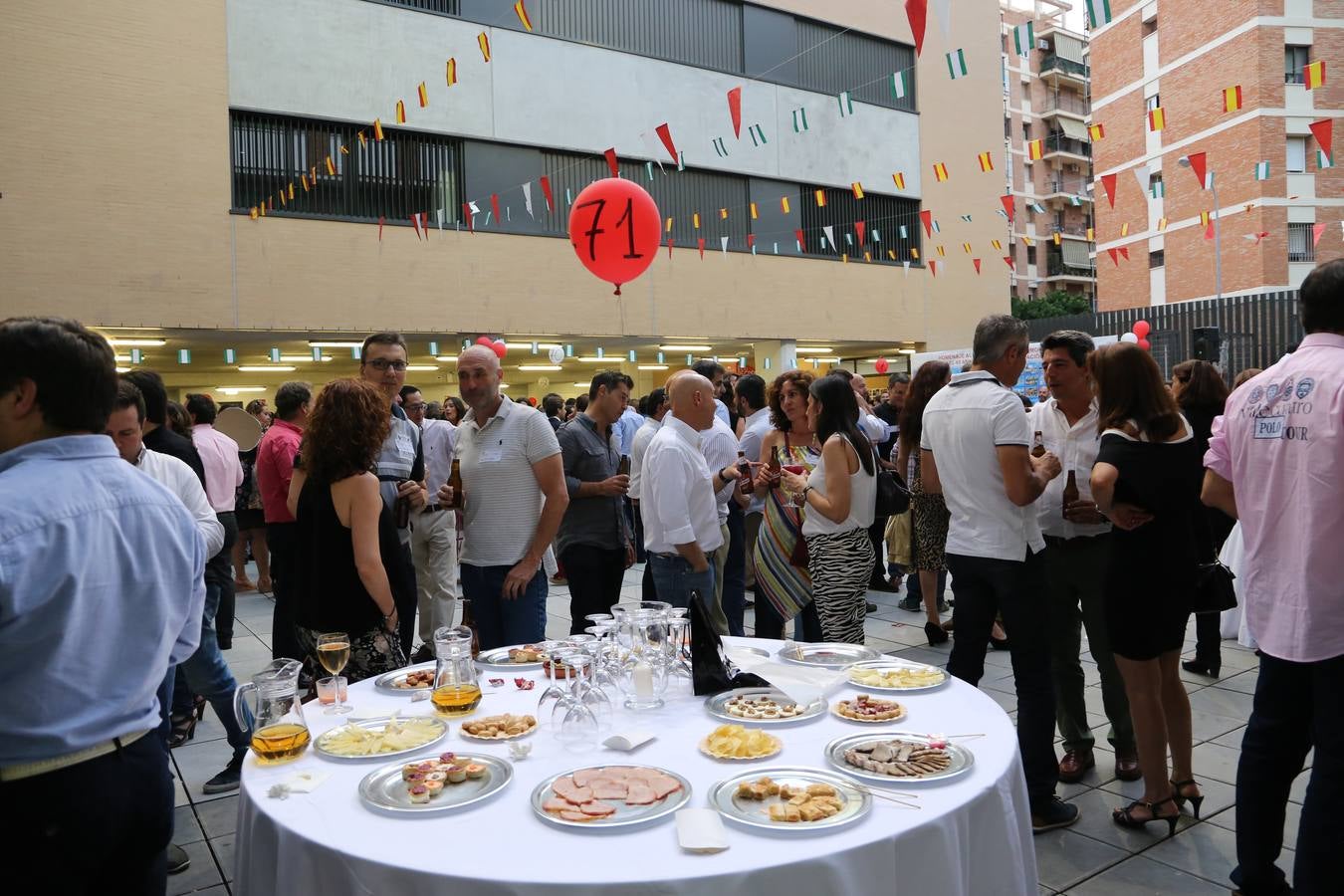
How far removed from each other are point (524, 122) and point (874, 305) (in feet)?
29.9

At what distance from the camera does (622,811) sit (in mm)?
1589

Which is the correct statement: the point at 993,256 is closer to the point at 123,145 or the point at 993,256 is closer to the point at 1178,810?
the point at 123,145

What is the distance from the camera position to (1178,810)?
310 centimetres

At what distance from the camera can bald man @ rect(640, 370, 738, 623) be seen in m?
3.78

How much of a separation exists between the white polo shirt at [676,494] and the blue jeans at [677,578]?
96 millimetres

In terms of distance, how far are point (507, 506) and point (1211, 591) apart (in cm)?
279

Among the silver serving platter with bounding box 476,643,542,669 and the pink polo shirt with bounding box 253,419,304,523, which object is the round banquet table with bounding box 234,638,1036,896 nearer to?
the silver serving platter with bounding box 476,643,542,669

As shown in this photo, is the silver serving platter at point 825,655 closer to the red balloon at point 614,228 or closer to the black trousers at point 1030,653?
the black trousers at point 1030,653

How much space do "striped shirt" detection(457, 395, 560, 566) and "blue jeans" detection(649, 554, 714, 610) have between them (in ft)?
2.15

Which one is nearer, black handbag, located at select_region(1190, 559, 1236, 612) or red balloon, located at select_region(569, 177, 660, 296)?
black handbag, located at select_region(1190, 559, 1236, 612)

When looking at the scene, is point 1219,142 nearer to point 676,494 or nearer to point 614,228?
point 614,228

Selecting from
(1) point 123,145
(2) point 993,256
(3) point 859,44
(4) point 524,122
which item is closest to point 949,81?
(3) point 859,44

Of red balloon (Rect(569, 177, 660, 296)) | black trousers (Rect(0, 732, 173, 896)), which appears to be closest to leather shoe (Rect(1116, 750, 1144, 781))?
black trousers (Rect(0, 732, 173, 896))

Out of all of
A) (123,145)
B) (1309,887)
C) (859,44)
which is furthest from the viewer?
(859,44)
